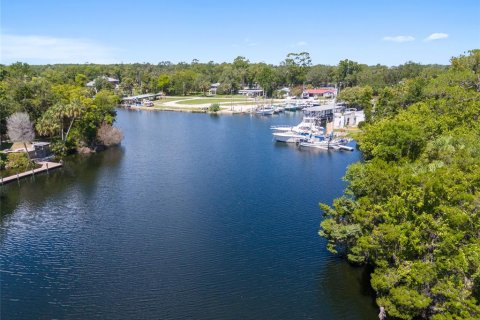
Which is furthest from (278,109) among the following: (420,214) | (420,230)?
(420,230)

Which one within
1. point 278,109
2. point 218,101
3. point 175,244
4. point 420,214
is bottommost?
point 175,244

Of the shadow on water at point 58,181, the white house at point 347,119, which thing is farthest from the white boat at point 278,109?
the shadow on water at point 58,181

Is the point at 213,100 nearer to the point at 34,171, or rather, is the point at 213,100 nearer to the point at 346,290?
the point at 34,171

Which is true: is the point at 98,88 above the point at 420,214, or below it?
above

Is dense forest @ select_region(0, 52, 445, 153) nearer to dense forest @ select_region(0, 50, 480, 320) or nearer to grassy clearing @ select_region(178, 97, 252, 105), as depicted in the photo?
grassy clearing @ select_region(178, 97, 252, 105)

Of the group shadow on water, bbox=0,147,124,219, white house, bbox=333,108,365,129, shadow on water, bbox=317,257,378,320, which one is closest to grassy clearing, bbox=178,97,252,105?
white house, bbox=333,108,365,129

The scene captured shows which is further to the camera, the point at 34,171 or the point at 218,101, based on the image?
the point at 218,101
